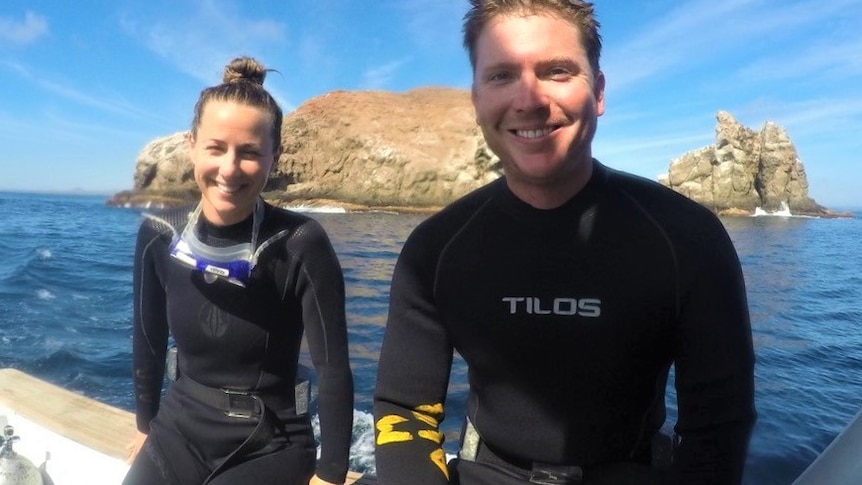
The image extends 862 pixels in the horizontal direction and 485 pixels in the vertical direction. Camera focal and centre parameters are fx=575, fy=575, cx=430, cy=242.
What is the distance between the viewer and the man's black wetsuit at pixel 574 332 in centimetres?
131

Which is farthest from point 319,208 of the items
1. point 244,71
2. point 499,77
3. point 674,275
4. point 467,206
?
point 674,275

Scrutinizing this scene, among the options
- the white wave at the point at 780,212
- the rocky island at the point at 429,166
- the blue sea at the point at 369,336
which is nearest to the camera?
the blue sea at the point at 369,336

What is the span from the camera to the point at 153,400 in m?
2.29

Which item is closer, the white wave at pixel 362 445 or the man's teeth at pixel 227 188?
the man's teeth at pixel 227 188

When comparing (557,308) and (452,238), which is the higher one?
(452,238)

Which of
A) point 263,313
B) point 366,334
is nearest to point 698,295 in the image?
point 263,313

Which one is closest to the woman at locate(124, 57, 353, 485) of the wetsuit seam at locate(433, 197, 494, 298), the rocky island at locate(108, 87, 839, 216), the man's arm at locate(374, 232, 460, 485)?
the man's arm at locate(374, 232, 460, 485)

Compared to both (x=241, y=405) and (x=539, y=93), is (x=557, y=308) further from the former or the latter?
(x=241, y=405)

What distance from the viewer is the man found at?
1332 mm

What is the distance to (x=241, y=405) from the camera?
78.9 inches

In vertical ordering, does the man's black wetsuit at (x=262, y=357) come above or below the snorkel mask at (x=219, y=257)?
below

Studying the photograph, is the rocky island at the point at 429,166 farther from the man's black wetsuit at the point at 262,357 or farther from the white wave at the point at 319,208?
the man's black wetsuit at the point at 262,357

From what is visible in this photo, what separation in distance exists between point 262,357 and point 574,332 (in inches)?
44.6

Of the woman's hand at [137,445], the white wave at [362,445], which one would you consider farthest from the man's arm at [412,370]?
the white wave at [362,445]
